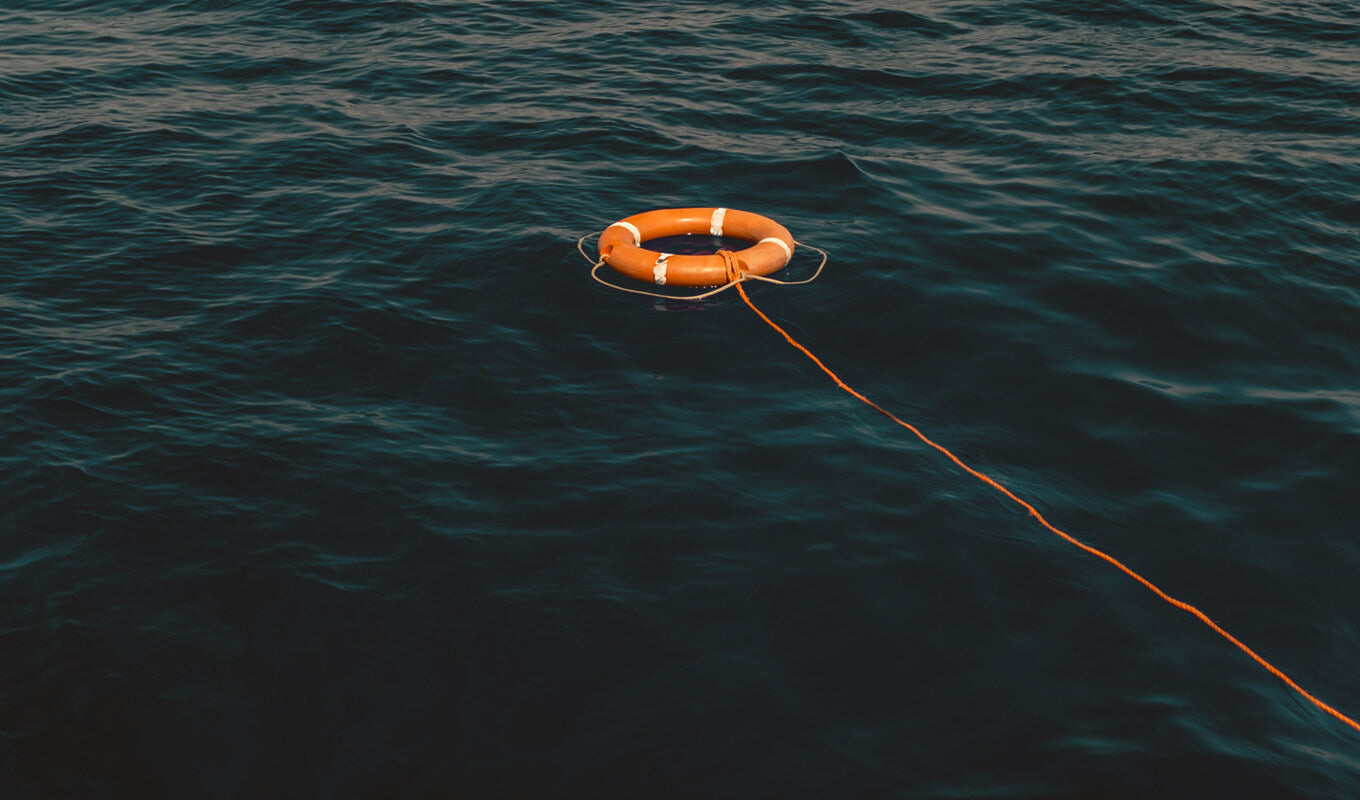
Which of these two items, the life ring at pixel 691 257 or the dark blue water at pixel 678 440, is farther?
the life ring at pixel 691 257

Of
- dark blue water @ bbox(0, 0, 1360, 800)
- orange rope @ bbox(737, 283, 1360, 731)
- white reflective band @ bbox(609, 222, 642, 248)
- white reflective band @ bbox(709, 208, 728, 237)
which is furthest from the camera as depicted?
white reflective band @ bbox(709, 208, 728, 237)

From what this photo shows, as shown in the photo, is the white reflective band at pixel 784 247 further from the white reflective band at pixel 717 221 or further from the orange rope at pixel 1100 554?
the orange rope at pixel 1100 554

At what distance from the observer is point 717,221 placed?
9.65 metres

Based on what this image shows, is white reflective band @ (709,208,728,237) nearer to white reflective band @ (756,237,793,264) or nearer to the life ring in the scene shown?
the life ring

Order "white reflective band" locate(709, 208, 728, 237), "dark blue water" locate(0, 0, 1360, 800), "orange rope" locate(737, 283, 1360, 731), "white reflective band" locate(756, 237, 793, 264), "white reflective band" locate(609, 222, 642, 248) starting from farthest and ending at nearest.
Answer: "white reflective band" locate(709, 208, 728, 237) < "white reflective band" locate(609, 222, 642, 248) < "white reflective band" locate(756, 237, 793, 264) < "orange rope" locate(737, 283, 1360, 731) < "dark blue water" locate(0, 0, 1360, 800)

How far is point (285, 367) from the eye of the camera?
7.84 metres

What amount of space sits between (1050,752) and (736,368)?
3.59m

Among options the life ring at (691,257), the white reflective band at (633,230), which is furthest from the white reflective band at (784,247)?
the white reflective band at (633,230)

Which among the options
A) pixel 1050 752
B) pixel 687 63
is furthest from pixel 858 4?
pixel 1050 752

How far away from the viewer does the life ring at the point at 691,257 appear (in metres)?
8.88

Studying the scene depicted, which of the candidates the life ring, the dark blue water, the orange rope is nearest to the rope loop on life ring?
the life ring

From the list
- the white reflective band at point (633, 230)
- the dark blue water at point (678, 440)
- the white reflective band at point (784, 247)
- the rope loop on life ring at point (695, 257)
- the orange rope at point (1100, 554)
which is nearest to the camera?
the dark blue water at point (678, 440)

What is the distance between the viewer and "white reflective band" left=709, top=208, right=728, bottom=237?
962cm

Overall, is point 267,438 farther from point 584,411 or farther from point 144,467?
point 584,411
